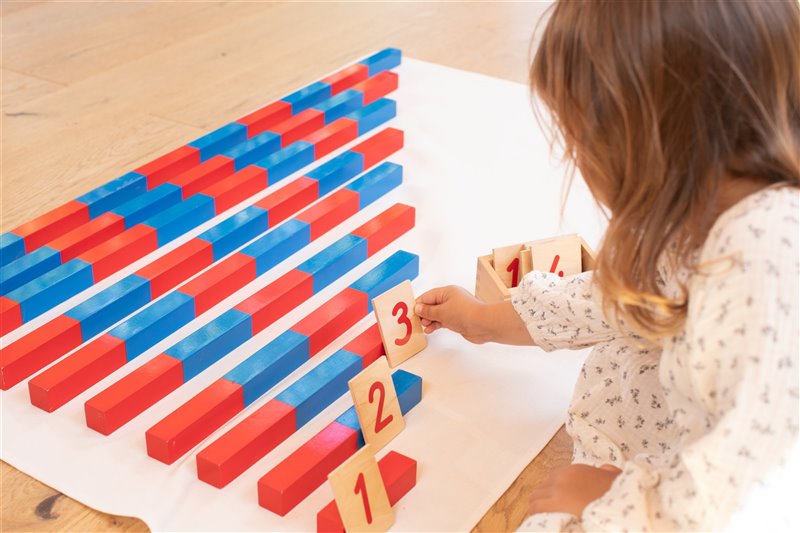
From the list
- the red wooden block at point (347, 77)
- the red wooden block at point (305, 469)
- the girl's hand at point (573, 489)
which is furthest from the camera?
the red wooden block at point (347, 77)

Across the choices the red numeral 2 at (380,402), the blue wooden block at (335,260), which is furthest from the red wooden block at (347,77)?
the red numeral 2 at (380,402)

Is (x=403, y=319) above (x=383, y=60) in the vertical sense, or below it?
below

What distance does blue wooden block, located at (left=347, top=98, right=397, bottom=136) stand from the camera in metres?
1.93

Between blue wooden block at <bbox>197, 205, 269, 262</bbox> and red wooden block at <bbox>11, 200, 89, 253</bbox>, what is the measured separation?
21 centimetres

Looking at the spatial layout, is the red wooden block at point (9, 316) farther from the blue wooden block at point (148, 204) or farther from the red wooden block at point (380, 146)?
the red wooden block at point (380, 146)

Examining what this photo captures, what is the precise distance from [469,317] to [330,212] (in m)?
0.40

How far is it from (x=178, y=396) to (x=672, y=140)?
2.32 ft

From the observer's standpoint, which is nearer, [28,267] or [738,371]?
[738,371]

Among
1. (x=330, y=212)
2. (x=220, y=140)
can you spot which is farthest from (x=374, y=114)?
(x=330, y=212)

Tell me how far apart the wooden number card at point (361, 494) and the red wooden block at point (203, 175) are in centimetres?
81

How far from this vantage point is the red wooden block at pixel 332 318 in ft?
4.33

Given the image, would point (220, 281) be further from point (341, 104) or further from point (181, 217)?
point (341, 104)

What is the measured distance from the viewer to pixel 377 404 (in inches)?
44.4

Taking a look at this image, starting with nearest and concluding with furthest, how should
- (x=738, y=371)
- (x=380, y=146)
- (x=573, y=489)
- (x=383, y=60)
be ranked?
(x=738, y=371)
(x=573, y=489)
(x=380, y=146)
(x=383, y=60)
